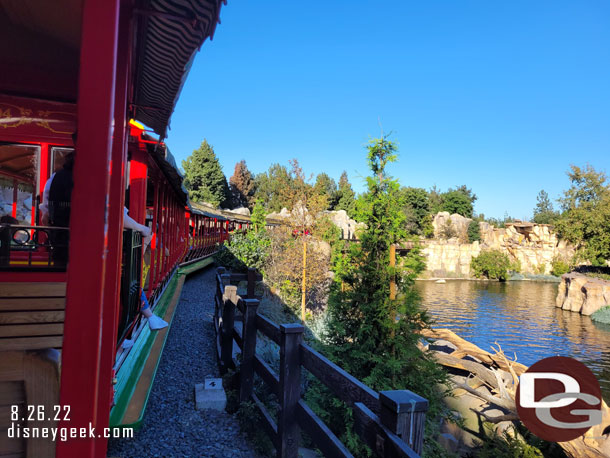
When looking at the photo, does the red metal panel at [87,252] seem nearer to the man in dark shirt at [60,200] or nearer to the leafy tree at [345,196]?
the man in dark shirt at [60,200]

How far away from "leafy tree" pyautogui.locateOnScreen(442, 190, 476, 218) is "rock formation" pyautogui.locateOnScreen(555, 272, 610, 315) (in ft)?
108

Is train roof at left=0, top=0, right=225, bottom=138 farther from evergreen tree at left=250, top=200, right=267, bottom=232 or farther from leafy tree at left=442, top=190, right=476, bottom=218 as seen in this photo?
leafy tree at left=442, top=190, right=476, bottom=218

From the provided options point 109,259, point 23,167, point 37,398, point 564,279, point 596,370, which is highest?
point 23,167

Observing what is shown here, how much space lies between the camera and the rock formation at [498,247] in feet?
155

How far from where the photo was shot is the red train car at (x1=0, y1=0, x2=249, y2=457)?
132 centimetres

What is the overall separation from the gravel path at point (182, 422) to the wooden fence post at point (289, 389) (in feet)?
1.91

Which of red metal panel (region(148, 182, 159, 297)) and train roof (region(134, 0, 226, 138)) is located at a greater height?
train roof (region(134, 0, 226, 138))

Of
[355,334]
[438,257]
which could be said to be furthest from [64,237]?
[438,257]

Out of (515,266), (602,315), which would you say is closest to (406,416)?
(602,315)

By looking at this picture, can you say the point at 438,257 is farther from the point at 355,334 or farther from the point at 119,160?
the point at 119,160

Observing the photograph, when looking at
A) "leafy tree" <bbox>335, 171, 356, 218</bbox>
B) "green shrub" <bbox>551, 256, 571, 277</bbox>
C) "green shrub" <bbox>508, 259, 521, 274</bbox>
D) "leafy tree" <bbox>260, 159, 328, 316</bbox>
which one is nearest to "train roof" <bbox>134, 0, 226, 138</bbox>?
"leafy tree" <bbox>260, 159, 328, 316</bbox>

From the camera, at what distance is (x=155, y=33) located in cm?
199

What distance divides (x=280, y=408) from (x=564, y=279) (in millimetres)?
34486

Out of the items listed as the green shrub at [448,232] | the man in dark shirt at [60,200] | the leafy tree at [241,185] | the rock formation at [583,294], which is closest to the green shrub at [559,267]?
the green shrub at [448,232]
